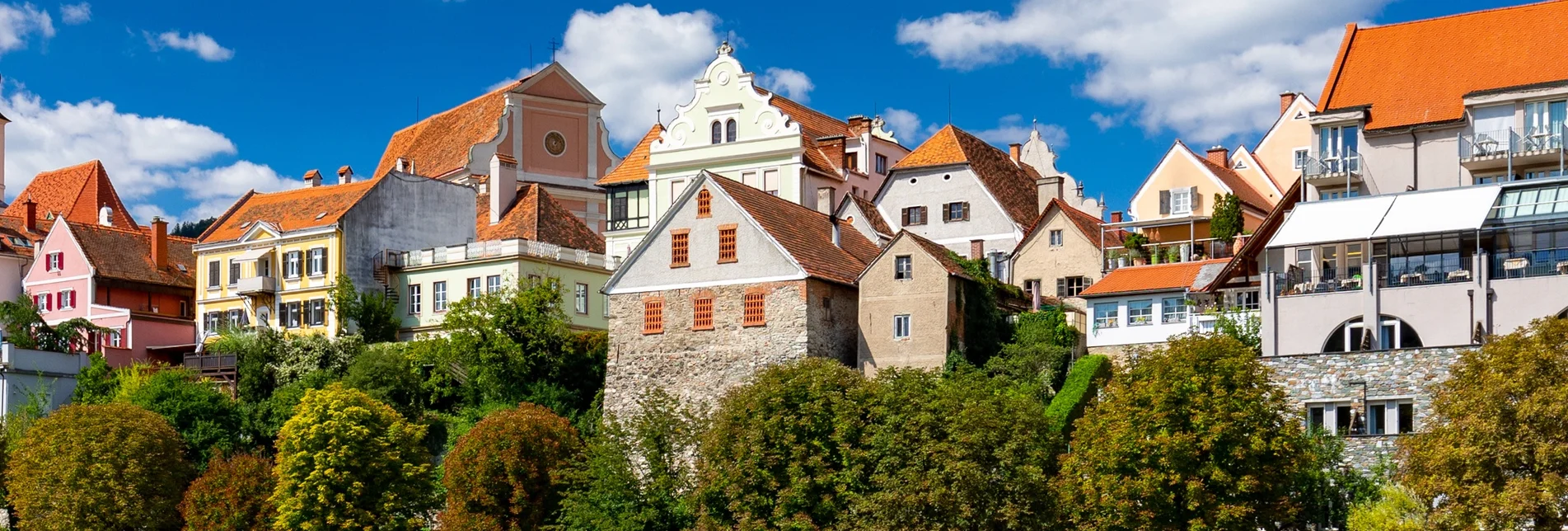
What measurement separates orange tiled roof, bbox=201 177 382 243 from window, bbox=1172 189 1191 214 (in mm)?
31138

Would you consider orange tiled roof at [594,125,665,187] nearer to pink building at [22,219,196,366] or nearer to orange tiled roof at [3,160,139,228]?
pink building at [22,219,196,366]

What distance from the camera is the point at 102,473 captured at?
67.0 meters

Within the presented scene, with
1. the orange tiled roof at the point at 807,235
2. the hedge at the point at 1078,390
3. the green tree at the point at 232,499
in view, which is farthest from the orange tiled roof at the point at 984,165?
the green tree at the point at 232,499

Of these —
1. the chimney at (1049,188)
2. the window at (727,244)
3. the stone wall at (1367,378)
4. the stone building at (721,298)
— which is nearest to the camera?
the stone wall at (1367,378)

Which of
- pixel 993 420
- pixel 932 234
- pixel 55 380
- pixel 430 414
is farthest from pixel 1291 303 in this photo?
pixel 55 380

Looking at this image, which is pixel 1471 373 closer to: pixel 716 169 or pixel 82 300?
pixel 716 169

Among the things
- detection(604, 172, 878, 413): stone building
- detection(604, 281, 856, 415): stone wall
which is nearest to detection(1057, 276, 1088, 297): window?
detection(604, 172, 878, 413): stone building

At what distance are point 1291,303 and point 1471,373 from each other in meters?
11.3

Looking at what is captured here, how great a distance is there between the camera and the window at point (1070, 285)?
7125 cm

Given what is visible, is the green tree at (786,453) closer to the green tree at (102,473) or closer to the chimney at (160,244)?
the green tree at (102,473)

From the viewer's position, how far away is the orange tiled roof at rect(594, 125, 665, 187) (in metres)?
84.1

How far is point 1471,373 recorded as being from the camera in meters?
46.6

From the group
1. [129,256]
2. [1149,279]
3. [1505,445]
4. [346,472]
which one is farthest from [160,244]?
[1505,445]

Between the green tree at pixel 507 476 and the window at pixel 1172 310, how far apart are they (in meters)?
18.3
